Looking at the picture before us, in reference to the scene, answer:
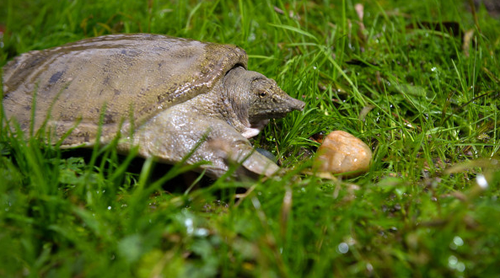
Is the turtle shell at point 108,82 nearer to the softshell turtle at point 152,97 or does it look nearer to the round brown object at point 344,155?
the softshell turtle at point 152,97

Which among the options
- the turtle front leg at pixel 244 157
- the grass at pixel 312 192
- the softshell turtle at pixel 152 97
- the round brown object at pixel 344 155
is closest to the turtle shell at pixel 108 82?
the softshell turtle at pixel 152 97

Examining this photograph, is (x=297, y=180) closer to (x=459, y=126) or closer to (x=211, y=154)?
(x=211, y=154)

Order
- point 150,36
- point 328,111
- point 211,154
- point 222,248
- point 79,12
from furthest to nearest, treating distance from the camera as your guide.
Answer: point 79,12 → point 328,111 → point 150,36 → point 211,154 → point 222,248

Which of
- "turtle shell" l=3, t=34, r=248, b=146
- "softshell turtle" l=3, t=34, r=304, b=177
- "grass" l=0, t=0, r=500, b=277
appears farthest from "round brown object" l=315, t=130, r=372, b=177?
"turtle shell" l=3, t=34, r=248, b=146

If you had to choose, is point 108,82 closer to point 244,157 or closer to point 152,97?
point 152,97

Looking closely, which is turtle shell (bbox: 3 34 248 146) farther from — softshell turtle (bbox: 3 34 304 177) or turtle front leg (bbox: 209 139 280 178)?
turtle front leg (bbox: 209 139 280 178)

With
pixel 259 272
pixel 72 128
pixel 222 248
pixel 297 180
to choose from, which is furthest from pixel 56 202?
pixel 297 180
